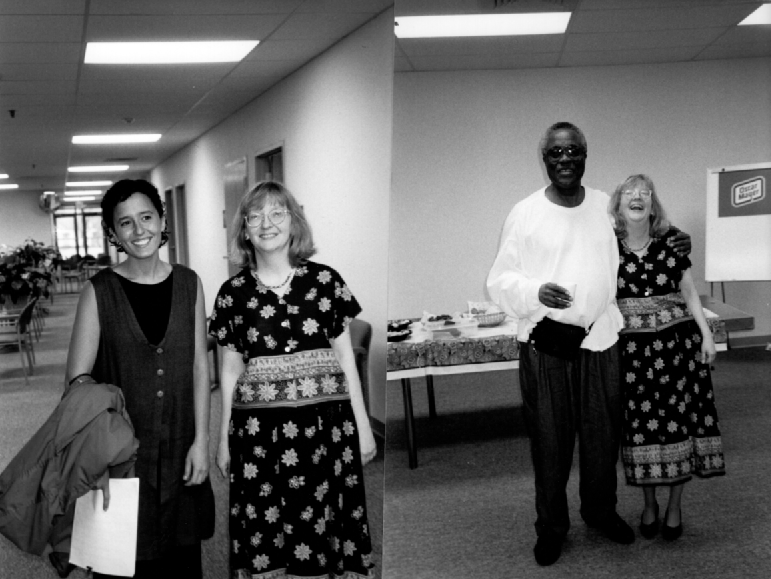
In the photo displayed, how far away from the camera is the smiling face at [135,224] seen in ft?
5.19

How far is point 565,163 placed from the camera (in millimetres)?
1644

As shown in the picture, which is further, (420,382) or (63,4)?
(420,382)

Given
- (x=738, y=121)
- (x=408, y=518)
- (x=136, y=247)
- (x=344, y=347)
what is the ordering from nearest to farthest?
(x=136, y=247), (x=738, y=121), (x=344, y=347), (x=408, y=518)

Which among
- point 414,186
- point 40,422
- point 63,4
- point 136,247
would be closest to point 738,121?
point 414,186

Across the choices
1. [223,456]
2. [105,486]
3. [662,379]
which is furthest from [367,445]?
[662,379]

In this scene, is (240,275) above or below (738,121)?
below

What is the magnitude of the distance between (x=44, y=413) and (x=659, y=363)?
4.73ft

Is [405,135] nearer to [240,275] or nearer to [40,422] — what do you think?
[240,275]

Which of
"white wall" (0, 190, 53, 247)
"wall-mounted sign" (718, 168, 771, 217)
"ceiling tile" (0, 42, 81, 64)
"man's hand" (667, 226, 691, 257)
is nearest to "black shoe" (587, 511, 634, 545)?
"man's hand" (667, 226, 691, 257)

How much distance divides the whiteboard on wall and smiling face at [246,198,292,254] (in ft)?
3.04

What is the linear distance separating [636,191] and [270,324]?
877mm

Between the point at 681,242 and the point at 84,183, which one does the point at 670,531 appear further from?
the point at 84,183

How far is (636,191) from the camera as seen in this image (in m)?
1.66

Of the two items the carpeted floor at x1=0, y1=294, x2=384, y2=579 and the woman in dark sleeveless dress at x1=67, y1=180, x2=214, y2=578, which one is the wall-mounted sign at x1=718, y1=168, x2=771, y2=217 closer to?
the carpeted floor at x1=0, y1=294, x2=384, y2=579
